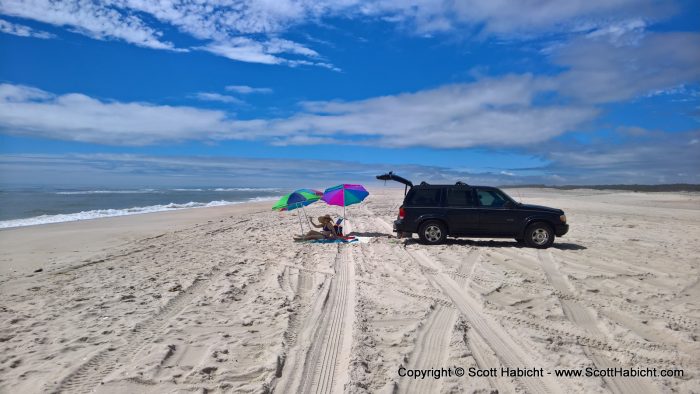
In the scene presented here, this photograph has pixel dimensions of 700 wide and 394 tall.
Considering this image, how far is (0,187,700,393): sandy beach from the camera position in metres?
4.02

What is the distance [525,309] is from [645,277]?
366cm

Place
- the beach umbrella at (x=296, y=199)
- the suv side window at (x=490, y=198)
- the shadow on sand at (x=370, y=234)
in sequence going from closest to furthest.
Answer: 1. the suv side window at (x=490, y=198)
2. the beach umbrella at (x=296, y=199)
3. the shadow on sand at (x=370, y=234)

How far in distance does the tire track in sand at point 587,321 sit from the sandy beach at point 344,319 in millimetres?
20

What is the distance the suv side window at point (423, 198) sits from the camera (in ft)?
40.9

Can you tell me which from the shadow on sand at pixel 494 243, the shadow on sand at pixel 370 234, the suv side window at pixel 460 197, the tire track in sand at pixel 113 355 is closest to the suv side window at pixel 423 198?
the suv side window at pixel 460 197

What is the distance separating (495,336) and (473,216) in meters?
7.44

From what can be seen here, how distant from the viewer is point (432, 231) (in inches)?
487

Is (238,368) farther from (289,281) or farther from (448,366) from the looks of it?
(289,281)

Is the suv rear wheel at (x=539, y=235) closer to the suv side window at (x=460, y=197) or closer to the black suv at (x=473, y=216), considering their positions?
the black suv at (x=473, y=216)

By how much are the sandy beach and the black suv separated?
3.25 ft

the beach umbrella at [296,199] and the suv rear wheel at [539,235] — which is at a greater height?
the beach umbrella at [296,199]

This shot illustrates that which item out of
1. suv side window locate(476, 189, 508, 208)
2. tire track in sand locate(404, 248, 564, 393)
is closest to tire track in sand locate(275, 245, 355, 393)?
tire track in sand locate(404, 248, 564, 393)

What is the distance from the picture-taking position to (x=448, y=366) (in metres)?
4.27

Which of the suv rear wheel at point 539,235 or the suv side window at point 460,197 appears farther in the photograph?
the suv side window at point 460,197
